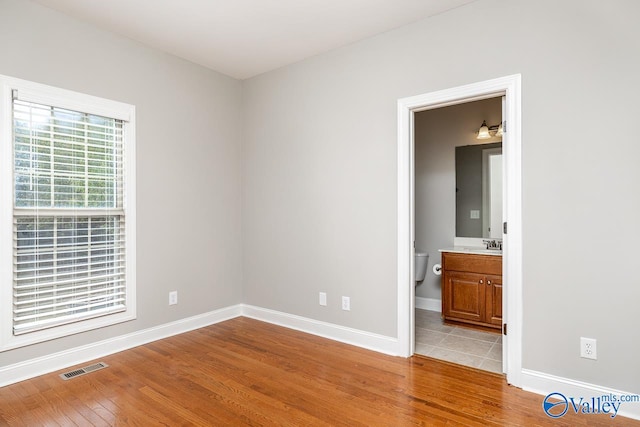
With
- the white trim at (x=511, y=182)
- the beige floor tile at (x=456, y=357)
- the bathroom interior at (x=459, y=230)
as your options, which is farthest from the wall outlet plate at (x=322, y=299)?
the white trim at (x=511, y=182)

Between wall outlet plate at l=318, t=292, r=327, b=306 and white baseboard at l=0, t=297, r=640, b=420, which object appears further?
wall outlet plate at l=318, t=292, r=327, b=306

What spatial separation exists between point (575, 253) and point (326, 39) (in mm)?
2639

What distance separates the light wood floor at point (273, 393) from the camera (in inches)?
83.0

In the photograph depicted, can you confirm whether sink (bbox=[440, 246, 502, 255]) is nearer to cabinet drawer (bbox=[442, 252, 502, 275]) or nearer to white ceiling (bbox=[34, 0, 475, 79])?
cabinet drawer (bbox=[442, 252, 502, 275])

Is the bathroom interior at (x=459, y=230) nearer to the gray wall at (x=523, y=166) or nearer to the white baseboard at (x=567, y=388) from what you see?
the white baseboard at (x=567, y=388)

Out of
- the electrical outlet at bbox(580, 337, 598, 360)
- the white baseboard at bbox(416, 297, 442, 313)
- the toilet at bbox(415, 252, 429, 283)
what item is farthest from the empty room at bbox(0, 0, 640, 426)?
the white baseboard at bbox(416, 297, 442, 313)

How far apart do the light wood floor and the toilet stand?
1562 millimetres

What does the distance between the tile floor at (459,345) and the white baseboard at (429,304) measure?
461 mm

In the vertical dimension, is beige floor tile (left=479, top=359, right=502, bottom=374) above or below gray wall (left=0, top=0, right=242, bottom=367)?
below

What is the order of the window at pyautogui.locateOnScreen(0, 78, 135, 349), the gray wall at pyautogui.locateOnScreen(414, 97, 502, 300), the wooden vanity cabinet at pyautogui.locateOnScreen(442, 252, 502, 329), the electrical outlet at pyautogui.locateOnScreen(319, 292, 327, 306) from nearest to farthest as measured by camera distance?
the window at pyautogui.locateOnScreen(0, 78, 135, 349) → the electrical outlet at pyautogui.locateOnScreen(319, 292, 327, 306) → the wooden vanity cabinet at pyautogui.locateOnScreen(442, 252, 502, 329) → the gray wall at pyautogui.locateOnScreen(414, 97, 502, 300)

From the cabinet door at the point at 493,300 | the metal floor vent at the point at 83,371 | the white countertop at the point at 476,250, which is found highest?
the white countertop at the point at 476,250

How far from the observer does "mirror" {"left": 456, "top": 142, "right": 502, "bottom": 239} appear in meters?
4.11

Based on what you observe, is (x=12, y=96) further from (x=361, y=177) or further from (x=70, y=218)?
(x=361, y=177)

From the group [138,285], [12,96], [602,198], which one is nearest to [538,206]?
[602,198]
